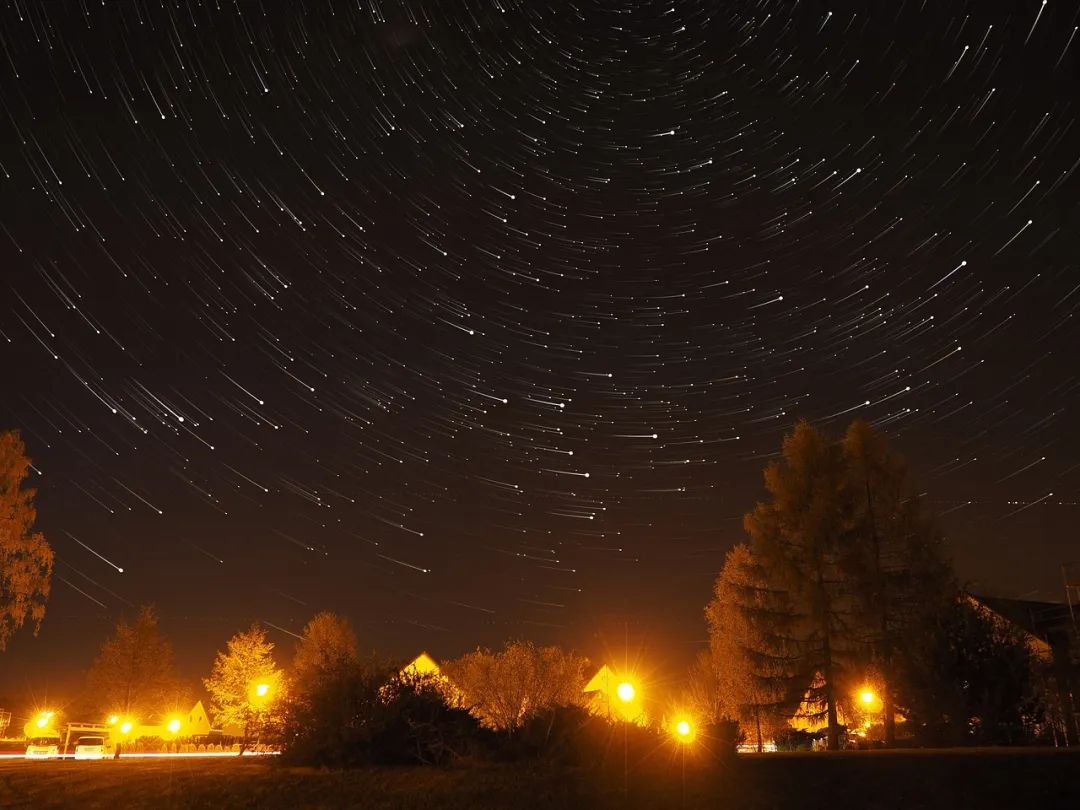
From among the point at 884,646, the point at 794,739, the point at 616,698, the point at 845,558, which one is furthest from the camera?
the point at 616,698

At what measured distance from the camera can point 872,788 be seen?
14.0m

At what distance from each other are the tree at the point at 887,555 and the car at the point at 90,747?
86.7 ft

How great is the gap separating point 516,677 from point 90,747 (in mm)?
17358

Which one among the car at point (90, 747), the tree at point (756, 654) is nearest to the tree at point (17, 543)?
the car at point (90, 747)

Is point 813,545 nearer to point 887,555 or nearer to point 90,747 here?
point 887,555

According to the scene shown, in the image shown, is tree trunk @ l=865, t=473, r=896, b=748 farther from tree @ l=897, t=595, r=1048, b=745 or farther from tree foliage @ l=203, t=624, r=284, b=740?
tree foliage @ l=203, t=624, r=284, b=740

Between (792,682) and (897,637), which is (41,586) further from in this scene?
(897,637)

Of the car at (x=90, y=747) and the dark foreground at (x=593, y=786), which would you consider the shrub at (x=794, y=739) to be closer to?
the dark foreground at (x=593, y=786)

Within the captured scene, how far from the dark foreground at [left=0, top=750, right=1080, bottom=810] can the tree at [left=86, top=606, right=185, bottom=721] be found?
151 ft

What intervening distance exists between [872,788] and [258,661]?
47.6m

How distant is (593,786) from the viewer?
42.6ft

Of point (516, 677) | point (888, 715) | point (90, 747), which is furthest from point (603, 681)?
point (90, 747)

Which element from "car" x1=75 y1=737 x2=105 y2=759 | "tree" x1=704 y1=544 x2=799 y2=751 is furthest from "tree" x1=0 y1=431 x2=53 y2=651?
"tree" x1=704 y1=544 x2=799 y2=751

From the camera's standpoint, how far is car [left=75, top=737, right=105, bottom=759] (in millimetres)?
30219
